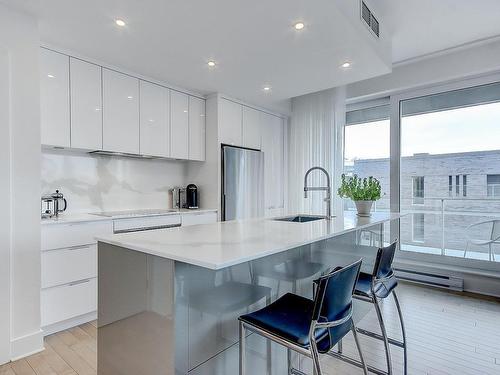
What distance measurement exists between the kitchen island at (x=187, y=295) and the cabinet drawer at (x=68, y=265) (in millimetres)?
1168

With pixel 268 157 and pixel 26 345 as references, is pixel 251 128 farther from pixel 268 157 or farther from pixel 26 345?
pixel 26 345

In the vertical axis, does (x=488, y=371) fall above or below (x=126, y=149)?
below

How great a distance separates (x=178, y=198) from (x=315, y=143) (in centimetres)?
218

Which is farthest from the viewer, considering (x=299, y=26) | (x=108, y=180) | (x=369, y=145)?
(x=369, y=145)

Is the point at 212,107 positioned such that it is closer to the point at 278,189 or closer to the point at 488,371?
the point at 278,189

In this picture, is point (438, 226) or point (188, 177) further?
point (188, 177)

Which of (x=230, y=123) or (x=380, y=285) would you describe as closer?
(x=380, y=285)

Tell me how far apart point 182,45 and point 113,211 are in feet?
6.36

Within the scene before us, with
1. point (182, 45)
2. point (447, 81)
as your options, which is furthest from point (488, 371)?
point (182, 45)

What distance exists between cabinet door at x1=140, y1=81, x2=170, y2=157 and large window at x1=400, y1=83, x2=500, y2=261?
10.2 feet

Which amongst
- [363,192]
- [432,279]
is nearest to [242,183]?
Result: [363,192]

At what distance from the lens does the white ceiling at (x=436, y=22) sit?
2.57 meters

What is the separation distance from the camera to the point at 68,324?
2564 mm

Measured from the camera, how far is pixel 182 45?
2.60 m
